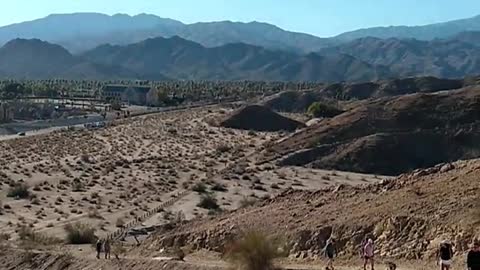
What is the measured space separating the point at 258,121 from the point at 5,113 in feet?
136

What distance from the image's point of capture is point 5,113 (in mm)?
128375

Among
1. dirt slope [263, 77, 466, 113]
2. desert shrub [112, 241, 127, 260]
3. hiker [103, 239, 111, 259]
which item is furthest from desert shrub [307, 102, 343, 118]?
hiker [103, 239, 111, 259]

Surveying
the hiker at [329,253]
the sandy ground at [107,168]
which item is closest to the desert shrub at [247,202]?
the sandy ground at [107,168]

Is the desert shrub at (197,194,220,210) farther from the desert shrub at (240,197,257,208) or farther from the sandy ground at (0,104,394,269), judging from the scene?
the desert shrub at (240,197,257,208)

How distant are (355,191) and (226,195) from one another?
71.9 feet

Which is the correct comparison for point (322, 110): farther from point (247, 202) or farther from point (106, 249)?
point (106, 249)

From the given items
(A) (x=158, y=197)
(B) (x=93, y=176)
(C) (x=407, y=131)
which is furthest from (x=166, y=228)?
(C) (x=407, y=131)

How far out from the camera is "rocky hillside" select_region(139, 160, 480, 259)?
81.1 feet

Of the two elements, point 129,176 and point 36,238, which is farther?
point 129,176

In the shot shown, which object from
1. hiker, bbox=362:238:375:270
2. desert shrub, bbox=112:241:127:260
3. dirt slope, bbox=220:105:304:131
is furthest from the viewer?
dirt slope, bbox=220:105:304:131

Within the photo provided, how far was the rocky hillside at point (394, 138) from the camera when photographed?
224 feet

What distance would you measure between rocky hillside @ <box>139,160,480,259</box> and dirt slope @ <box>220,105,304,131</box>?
236 ft

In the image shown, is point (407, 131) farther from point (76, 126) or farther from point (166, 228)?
point (76, 126)

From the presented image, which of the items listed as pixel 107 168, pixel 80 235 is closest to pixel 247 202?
pixel 80 235
